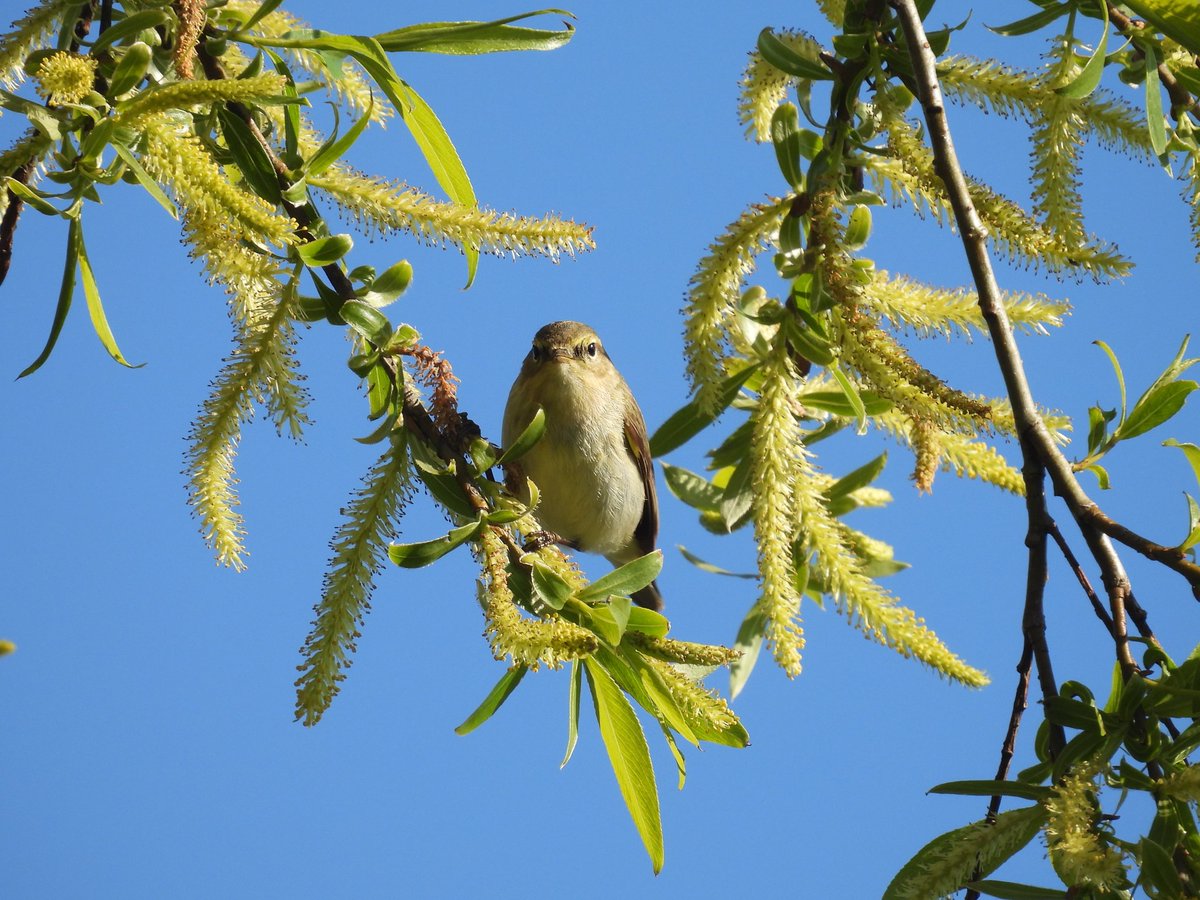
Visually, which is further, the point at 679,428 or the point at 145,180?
the point at 679,428

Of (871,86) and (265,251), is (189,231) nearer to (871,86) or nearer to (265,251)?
(265,251)

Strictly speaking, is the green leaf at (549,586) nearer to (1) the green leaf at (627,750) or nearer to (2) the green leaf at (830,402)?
(1) the green leaf at (627,750)

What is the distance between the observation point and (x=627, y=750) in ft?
9.00

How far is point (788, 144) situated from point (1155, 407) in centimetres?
103

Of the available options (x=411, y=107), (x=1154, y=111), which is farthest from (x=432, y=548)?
(x=1154, y=111)

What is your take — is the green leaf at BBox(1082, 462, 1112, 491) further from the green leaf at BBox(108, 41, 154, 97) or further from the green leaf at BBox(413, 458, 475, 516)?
the green leaf at BBox(108, 41, 154, 97)

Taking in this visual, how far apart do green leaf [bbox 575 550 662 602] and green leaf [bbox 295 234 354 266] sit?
2.87 ft

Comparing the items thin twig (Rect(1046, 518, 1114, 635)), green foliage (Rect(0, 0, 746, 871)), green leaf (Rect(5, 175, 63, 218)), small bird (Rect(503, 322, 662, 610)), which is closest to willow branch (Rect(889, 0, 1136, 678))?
thin twig (Rect(1046, 518, 1114, 635))

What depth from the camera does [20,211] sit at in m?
2.54

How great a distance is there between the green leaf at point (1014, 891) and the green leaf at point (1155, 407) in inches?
39.5

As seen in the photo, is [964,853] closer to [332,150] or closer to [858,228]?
[858,228]

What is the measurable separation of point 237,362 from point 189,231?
287 mm

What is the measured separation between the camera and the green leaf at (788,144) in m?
2.56

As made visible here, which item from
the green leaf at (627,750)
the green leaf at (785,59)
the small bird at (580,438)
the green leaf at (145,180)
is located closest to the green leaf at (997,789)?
the green leaf at (627,750)
